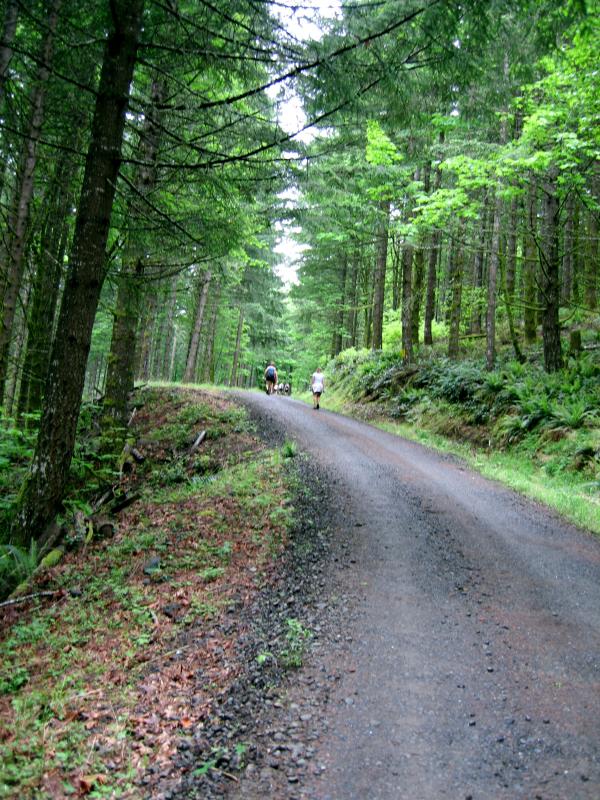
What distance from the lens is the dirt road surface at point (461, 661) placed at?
9.77 feet

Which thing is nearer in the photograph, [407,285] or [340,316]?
[407,285]

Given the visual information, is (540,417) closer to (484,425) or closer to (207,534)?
(484,425)

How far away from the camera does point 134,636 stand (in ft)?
15.4

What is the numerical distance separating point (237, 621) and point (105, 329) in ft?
113

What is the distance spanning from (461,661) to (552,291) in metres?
12.6

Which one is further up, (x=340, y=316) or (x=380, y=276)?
(x=340, y=316)

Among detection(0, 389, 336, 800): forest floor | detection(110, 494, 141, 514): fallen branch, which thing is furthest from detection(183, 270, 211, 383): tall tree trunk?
detection(0, 389, 336, 800): forest floor


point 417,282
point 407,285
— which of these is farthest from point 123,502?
point 417,282

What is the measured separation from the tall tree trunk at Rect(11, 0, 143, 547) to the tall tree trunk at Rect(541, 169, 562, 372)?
11861mm

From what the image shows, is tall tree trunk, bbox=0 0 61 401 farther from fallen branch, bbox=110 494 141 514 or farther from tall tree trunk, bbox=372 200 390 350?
tall tree trunk, bbox=372 200 390 350

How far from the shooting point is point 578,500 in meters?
8.80

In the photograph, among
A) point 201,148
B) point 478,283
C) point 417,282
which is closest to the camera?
point 201,148

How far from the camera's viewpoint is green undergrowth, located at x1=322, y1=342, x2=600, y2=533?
10.1m

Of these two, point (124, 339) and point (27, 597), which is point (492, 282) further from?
point (27, 597)
